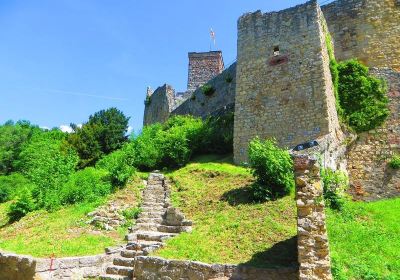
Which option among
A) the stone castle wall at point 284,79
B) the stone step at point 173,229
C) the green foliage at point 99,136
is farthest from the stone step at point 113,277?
the green foliage at point 99,136

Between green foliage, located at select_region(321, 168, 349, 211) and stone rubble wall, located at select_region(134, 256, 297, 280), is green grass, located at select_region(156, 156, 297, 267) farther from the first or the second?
green foliage, located at select_region(321, 168, 349, 211)

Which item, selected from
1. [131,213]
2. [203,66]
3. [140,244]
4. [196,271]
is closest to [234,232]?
[196,271]

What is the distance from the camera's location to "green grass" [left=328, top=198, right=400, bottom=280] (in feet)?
25.2

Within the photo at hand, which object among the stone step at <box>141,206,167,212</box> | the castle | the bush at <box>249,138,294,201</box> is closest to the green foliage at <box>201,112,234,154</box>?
the castle

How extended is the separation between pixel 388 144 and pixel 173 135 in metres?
8.45

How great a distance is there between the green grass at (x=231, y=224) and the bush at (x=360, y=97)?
475 centimetres

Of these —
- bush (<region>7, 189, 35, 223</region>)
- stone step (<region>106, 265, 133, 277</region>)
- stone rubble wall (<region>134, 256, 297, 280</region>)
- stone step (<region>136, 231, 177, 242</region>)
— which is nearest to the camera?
stone rubble wall (<region>134, 256, 297, 280</region>)

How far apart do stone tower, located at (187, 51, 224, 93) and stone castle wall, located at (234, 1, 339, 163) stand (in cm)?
1564

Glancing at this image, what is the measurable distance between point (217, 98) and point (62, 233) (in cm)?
1276

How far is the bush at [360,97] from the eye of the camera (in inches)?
585

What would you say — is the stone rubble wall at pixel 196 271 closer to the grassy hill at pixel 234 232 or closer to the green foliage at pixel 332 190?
the grassy hill at pixel 234 232

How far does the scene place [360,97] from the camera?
15289mm

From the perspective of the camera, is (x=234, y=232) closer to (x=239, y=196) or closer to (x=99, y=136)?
(x=239, y=196)

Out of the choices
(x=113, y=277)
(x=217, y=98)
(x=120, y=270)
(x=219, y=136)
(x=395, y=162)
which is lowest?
(x=113, y=277)
